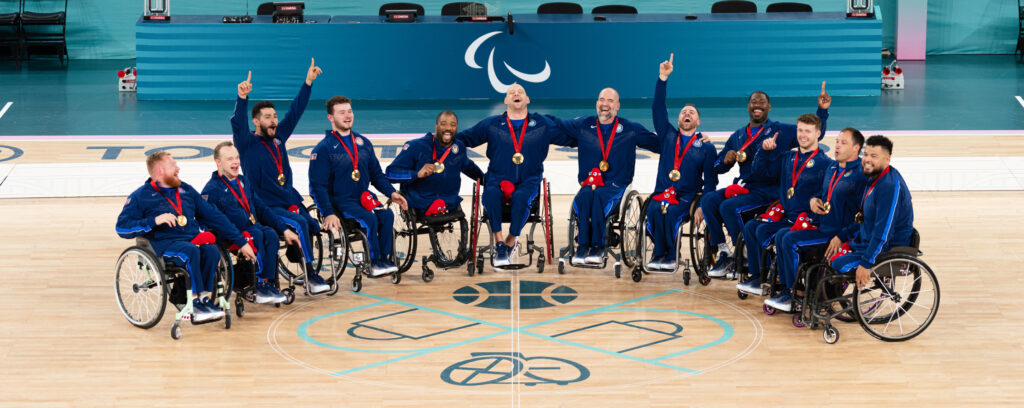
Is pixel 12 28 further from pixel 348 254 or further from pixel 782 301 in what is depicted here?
pixel 782 301

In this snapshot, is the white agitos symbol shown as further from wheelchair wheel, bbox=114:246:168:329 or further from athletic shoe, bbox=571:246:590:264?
wheelchair wheel, bbox=114:246:168:329

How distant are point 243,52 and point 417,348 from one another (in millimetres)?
8601

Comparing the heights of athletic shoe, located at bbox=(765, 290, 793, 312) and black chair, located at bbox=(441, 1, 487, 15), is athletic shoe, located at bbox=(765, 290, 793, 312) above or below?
below

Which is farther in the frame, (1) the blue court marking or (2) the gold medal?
(2) the gold medal

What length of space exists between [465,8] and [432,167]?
7.49 metres

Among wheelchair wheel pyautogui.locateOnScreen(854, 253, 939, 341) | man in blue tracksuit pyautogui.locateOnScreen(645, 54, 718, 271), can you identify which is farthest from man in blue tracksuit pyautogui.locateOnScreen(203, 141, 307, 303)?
wheelchair wheel pyautogui.locateOnScreen(854, 253, 939, 341)

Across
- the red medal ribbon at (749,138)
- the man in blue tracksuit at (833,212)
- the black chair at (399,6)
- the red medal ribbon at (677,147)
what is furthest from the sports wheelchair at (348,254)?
the black chair at (399,6)

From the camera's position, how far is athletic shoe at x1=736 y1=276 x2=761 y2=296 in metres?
6.74

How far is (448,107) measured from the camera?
44.2 ft

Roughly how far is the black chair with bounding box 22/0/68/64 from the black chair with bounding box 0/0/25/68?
90 millimetres

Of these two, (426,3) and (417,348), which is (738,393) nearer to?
(417,348)

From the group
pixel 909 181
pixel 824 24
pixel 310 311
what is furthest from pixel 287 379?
pixel 824 24

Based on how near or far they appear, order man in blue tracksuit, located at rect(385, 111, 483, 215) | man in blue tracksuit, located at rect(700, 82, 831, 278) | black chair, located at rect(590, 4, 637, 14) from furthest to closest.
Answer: black chair, located at rect(590, 4, 637, 14) < man in blue tracksuit, located at rect(385, 111, 483, 215) < man in blue tracksuit, located at rect(700, 82, 831, 278)

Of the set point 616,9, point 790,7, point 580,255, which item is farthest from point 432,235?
point 790,7
